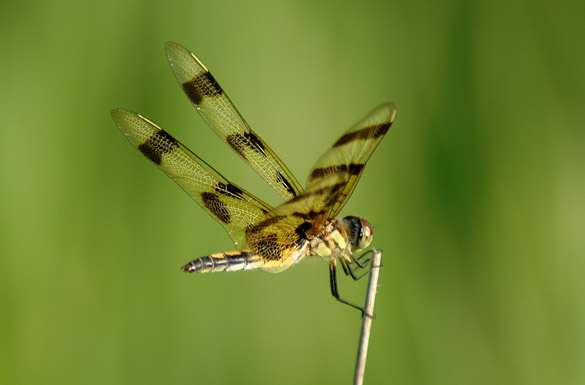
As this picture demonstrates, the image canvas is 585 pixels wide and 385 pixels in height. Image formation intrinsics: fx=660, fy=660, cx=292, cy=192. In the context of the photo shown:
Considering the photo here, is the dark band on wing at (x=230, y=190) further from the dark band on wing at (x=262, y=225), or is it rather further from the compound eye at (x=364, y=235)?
the compound eye at (x=364, y=235)

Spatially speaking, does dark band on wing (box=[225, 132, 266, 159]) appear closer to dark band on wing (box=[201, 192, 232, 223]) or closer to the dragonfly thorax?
dark band on wing (box=[201, 192, 232, 223])

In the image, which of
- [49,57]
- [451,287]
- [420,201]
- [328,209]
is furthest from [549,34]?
[49,57]

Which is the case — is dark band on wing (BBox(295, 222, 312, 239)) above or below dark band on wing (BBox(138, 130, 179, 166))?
below

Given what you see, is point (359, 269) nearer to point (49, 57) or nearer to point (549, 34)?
point (549, 34)

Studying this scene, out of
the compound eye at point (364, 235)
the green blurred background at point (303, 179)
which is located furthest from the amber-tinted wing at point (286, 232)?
the green blurred background at point (303, 179)

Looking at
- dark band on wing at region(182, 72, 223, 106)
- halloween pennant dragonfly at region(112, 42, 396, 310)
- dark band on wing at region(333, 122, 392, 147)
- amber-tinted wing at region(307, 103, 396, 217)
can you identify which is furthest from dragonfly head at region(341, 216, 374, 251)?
dark band on wing at region(182, 72, 223, 106)

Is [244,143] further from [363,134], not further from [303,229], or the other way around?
[363,134]
